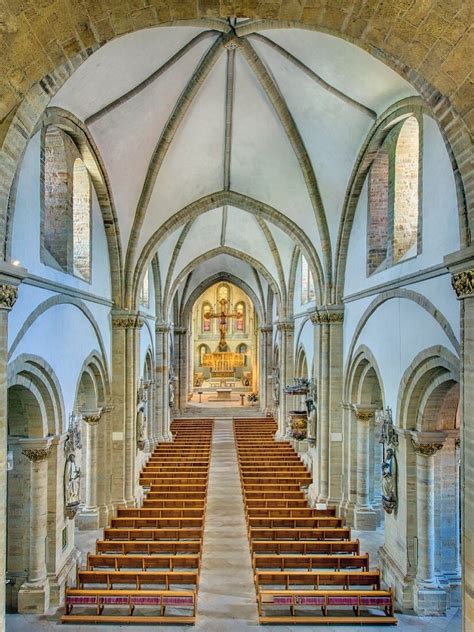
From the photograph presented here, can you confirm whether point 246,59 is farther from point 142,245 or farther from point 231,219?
point 231,219

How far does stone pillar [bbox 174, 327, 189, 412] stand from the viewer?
34.7 metres

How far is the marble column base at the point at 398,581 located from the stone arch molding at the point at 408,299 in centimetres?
549

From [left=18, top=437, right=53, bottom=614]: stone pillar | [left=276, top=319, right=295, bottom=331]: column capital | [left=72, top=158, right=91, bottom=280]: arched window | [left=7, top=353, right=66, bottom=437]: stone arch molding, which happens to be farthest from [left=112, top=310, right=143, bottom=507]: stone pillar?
[left=276, top=319, right=295, bottom=331]: column capital

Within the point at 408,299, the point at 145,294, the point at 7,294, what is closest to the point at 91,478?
the point at 145,294

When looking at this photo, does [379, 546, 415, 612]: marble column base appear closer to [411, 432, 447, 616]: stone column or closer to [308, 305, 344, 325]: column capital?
[411, 432, 447, 616]: stone column

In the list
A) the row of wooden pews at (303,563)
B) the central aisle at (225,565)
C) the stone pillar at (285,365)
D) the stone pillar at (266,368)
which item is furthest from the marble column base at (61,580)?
the stone pillar at (266,368)

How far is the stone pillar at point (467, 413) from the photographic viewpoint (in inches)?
226

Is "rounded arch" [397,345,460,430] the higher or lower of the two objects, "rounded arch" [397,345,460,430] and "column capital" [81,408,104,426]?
the higher

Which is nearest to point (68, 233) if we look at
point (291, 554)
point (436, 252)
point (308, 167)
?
point (308, 167)

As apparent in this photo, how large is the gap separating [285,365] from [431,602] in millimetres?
16208

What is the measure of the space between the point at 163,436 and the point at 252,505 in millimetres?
11045

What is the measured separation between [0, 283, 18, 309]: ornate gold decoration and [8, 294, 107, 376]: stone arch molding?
7.73ft

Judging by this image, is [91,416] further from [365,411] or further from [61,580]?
[365,411]

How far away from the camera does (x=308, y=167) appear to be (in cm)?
1445
